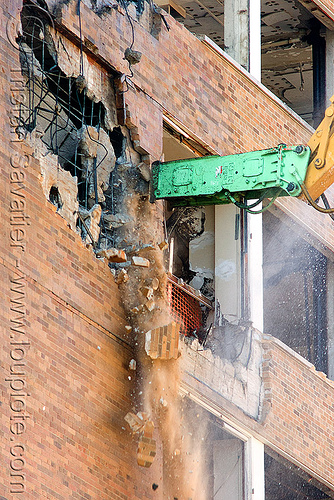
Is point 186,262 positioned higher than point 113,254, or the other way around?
point 186,262

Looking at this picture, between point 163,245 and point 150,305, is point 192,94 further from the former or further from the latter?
point 150,305

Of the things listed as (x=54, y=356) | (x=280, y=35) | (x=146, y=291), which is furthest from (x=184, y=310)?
(x=280, y=35)

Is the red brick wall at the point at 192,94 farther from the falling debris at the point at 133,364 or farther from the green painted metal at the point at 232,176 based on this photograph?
the falling debris at the point at 133,364

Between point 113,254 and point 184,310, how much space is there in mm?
2277

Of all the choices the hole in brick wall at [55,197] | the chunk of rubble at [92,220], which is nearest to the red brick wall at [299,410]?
the chunk of rubble at [92,220]

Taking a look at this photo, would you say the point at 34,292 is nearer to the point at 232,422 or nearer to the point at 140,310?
the point at 140,310

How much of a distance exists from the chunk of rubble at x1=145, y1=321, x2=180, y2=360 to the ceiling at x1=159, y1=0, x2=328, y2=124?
7876 millimetres

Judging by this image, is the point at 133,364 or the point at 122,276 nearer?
the point at 133,364

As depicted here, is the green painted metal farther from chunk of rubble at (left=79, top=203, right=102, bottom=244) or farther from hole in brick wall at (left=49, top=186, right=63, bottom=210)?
hole in brick wall at (left=49, top=186, right=63, bottom=210)

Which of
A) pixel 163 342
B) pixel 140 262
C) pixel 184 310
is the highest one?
pixel 184 310

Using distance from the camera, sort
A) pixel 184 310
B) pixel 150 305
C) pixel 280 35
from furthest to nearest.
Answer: pixel 280 35
pixel 184 310
pixel 150 305

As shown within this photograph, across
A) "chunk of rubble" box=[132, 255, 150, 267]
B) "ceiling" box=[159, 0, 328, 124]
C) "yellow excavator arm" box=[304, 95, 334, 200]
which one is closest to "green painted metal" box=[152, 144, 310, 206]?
"yellow excavator arm" box=[304, 95, 334, 200]

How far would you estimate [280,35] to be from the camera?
22125 millimetres

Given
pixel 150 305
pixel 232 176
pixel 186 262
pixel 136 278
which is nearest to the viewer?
pixel 150 305
